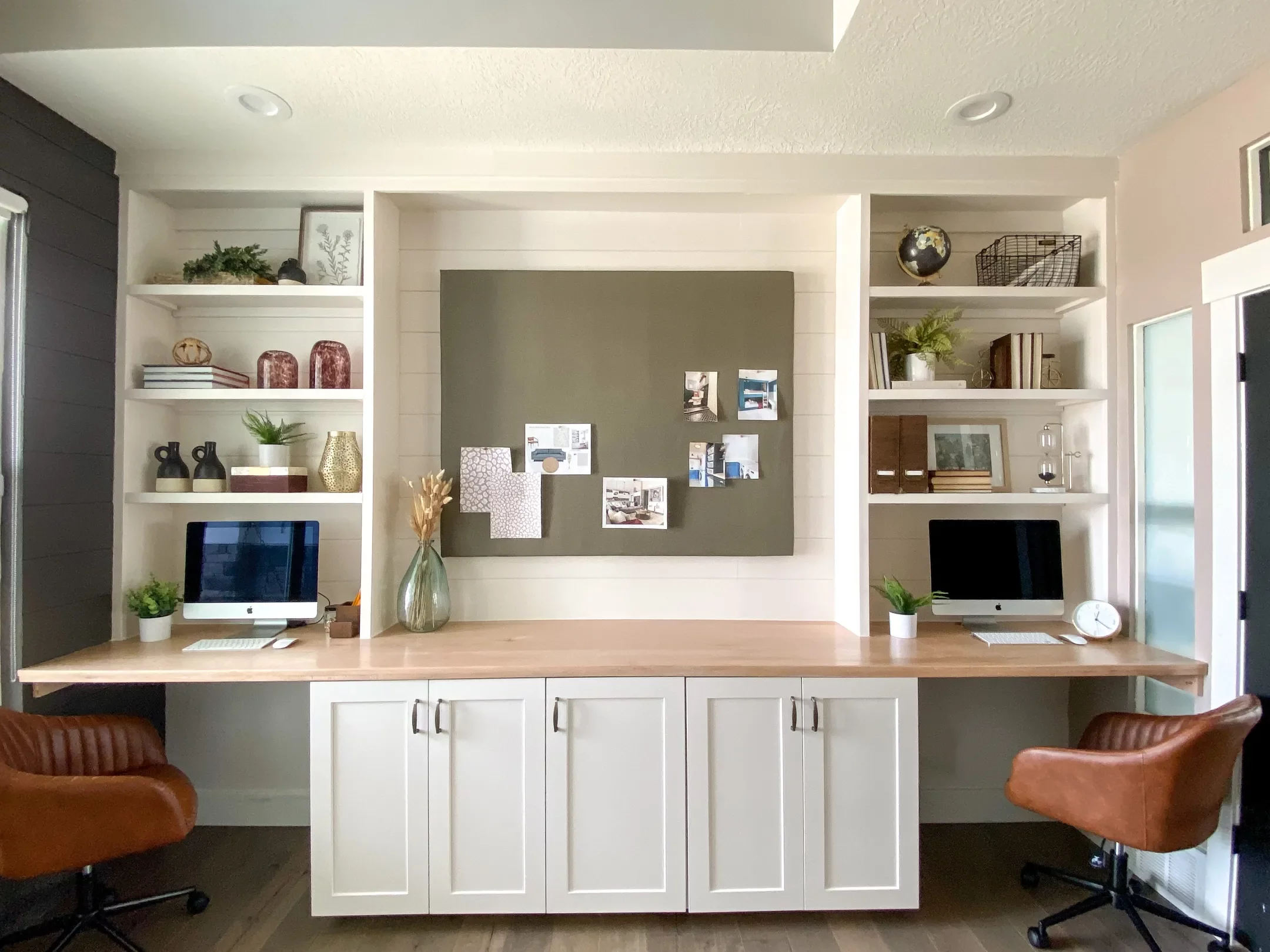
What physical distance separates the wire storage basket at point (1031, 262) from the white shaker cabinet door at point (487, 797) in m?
2.33

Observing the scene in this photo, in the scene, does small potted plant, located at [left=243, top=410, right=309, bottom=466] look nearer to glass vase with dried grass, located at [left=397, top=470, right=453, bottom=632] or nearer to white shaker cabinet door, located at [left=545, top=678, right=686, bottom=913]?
glass vase with dried grass, located at [left=397, top=470, right=453, bottom=632]

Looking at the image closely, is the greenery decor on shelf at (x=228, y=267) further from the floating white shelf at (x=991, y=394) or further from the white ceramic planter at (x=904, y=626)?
the white ceramic planter at (x=904, y=626)

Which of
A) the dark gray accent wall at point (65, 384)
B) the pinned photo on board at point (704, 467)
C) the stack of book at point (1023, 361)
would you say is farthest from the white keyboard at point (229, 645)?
the stack of book at point (1023, 361)

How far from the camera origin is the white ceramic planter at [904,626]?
2.56 m

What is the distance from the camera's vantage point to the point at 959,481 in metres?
2.70

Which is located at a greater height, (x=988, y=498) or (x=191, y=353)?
(x=191, y=353)

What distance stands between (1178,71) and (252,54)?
271 centimetres

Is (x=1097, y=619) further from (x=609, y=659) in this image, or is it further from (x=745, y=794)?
(x=609, y=659)

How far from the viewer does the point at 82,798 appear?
1.88m

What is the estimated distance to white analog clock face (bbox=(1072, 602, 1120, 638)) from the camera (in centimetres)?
252

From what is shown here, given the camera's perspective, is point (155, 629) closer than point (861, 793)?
No

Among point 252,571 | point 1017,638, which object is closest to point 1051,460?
point 1017,638

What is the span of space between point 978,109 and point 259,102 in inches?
91.8

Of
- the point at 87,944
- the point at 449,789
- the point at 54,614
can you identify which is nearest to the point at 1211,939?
the point at 449,789
